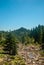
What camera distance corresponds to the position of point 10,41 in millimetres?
45562

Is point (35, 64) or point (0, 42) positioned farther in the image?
point (0, 42)

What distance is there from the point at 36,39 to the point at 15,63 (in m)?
60.6

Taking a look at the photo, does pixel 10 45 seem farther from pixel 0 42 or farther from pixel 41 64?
pixel 0 42

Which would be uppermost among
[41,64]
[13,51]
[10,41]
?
[10,41]

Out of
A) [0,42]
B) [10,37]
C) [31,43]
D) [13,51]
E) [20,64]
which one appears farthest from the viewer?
[31,43]

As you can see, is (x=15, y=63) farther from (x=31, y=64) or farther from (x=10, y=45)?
(x=10, y=45)

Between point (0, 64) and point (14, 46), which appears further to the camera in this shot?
point (14, 46)

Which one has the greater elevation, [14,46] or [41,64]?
[14,46]

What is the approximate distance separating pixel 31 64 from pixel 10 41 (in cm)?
1396

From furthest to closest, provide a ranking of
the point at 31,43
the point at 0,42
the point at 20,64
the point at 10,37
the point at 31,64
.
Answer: the point at 31,43, the point at 0,42, the point at 10,37, the point at 31,64, the point at 20,64

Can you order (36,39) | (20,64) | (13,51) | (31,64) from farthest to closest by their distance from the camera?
(36,39) < (13,51) < (31,64) < (20,64)

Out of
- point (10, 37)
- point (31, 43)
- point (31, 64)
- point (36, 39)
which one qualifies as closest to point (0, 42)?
point (31, 43)

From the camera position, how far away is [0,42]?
2653 inches

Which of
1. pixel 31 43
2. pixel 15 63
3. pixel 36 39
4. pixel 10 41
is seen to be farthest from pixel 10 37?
pixel 36 39
